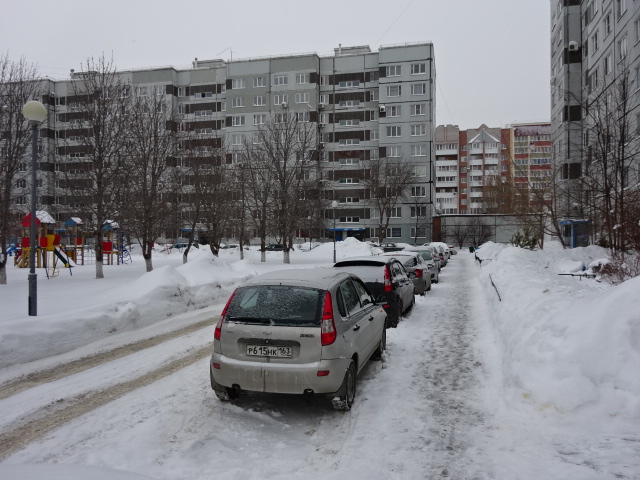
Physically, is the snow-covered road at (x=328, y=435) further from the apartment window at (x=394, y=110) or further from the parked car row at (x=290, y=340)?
the apartment window at (x=394, y=110)

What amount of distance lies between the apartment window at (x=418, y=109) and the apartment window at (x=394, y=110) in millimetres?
1860

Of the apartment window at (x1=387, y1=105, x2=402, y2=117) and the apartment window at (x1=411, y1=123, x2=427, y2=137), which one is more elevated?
the apartment window at (x1=387, y1=105, x2=402, y2=117)

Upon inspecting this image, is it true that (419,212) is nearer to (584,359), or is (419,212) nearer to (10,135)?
(10,135)

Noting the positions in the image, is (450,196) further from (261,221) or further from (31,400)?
(31,400)

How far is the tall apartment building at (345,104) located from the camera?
218 ft

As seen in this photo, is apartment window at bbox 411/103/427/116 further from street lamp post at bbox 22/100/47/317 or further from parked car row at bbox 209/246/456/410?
parked car row at bbox 209/246/456/410

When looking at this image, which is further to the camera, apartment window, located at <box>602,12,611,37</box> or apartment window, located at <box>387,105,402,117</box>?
apartment window, located at <box>387,105,402,117</box>

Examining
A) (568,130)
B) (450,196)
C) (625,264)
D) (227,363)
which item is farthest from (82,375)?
(450,196)

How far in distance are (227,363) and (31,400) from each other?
2.61m

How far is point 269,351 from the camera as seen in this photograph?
503 cm

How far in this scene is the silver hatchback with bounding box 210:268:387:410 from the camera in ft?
16.2

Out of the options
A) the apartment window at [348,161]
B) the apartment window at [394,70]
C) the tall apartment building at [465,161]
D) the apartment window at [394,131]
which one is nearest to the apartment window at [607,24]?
the apartment window at [394,131]

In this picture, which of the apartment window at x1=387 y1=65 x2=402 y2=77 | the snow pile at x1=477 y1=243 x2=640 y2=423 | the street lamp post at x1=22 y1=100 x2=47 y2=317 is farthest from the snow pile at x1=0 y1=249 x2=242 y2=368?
the apartment window at x1=387 y1=65 x2=402 y2=77

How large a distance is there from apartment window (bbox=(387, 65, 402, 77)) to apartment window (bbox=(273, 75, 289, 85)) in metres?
15.5
